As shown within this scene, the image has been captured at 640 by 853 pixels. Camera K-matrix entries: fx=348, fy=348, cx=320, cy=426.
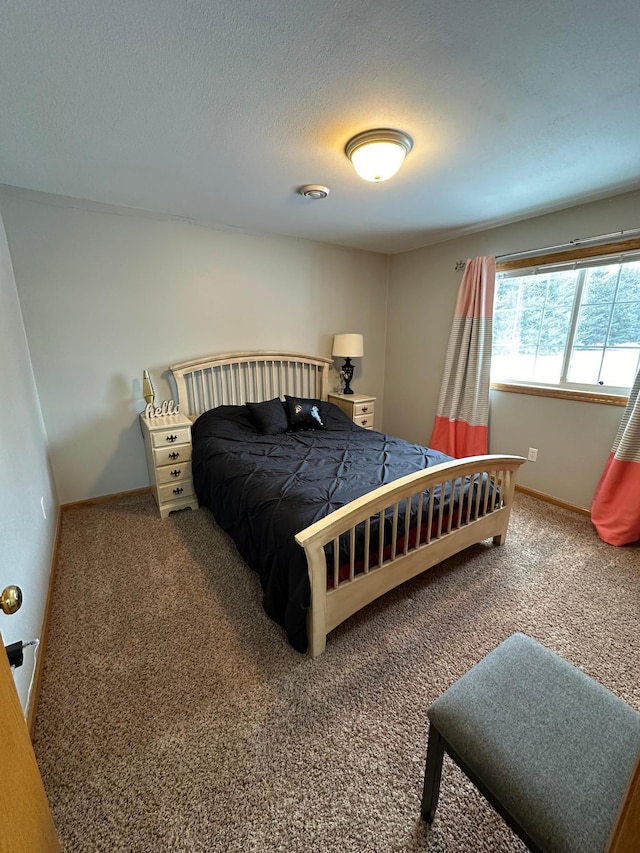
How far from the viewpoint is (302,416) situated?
3.18m

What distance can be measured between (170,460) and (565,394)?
10.5 feet

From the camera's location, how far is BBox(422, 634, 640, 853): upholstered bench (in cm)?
72

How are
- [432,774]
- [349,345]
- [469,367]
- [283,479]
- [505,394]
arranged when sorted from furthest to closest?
[349,345] → [469,367] → [505,394] → [283,479] → [432,774]

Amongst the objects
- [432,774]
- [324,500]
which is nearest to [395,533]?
[324,500]

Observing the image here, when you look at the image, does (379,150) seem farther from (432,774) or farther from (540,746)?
(432,774)

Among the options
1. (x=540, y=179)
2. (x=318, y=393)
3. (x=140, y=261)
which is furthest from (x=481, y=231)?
(x=140, y=261)

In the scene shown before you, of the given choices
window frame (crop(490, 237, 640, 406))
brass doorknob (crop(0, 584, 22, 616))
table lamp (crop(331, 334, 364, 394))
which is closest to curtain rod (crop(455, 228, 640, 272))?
window frame (crop(490, 237, 640, 406))

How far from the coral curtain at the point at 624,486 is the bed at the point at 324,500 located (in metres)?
0.81

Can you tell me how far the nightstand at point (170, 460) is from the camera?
267 cm

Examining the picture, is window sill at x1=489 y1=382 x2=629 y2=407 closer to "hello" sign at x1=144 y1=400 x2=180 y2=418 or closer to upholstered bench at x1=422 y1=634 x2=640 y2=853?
upholstered bench at x1=422 y1=634 x2=640 y2=853

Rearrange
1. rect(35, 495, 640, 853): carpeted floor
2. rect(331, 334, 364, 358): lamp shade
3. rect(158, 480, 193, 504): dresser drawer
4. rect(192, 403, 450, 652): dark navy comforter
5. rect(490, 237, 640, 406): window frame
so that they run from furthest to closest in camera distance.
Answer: rect(331, 334, 364, 358): lamp shade
rect(158, 480, 193, 504): dresser drawer
rect(490, 237, 640, 406): window frame
rect(192, 403, 450, 652): dark navy comforter
rect(35, 495, 640, 853): carpeted floor

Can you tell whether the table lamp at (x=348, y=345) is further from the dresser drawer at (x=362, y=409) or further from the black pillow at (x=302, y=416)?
the black pillow at (x=302, y=416)

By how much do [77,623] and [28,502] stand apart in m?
0.66

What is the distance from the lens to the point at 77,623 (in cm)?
176
